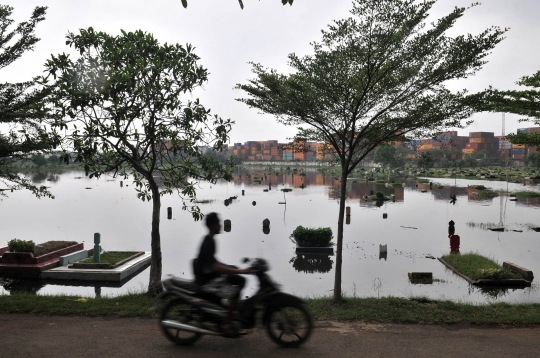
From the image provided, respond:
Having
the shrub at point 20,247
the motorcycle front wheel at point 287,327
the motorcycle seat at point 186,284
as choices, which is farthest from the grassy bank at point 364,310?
the shrub at point 20,247

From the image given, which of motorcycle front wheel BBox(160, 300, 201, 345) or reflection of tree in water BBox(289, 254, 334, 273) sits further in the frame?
reflection of tree in water BBox(289, 254, 334, 273)

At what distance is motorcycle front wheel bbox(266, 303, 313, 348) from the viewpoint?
21.9 ft

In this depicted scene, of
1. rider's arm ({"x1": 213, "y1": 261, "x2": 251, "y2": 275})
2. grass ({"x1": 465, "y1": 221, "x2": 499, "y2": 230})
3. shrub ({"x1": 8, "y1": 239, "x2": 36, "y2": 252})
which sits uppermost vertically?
rider's arm ({"x1": 213, "y1": 261, "x2": 251, "y2": 275})

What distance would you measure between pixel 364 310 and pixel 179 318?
13.7ft

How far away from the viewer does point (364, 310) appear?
30.0 feet

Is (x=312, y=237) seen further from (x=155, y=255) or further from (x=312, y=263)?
(x=155, y=255)

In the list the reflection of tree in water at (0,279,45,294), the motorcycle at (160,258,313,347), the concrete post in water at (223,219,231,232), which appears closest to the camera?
the motorcycle at (160,258,313,347)

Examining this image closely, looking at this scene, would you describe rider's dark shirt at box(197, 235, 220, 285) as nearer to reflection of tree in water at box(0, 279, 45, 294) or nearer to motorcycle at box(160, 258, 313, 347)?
motorcycle at box(160, 258, 313, 347)

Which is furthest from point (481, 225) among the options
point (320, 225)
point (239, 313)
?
point (239, 313)

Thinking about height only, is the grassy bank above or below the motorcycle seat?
below

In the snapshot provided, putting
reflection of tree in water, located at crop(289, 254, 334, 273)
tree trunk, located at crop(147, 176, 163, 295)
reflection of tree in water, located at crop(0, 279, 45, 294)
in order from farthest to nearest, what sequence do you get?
reflection of tree in water, located at crop(289, 254, 334, 273)
reflection of tree in water, located at crop(0, 279, 45, 294)
tree trunk, located at crop(147, 176, 163, 295)

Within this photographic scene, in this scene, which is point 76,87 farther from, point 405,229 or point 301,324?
point 405,229

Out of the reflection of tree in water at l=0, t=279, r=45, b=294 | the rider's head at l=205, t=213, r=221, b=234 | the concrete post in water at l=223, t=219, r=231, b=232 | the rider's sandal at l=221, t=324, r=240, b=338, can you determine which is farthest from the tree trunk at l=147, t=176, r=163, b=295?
the concrete post in water at l=223, t=219, r=231, b=232

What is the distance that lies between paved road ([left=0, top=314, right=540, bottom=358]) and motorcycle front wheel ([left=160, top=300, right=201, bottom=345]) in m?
0.13
